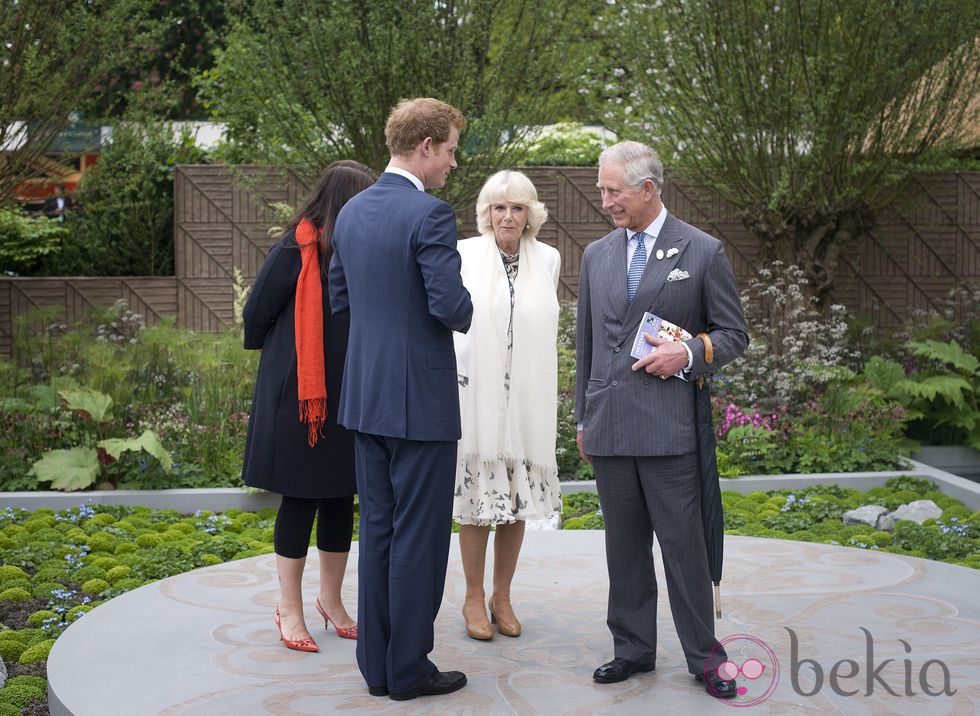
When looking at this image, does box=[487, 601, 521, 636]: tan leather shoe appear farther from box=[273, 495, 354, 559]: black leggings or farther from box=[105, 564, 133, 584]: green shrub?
box=[105, 564, 133, 584]: green shrub

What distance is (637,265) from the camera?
403cm

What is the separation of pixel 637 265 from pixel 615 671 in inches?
57.3

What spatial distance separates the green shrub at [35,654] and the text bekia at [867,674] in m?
3.01

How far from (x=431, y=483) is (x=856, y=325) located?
9026mm

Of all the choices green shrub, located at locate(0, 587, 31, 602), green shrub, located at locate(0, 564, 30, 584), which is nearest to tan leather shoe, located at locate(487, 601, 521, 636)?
green shrub, located at locate(0, 587, 31, 602)

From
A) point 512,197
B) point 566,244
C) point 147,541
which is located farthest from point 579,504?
point 566,244

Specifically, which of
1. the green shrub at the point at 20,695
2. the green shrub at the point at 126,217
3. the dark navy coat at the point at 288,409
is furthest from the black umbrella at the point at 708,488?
the green shrub at the point at 126,217

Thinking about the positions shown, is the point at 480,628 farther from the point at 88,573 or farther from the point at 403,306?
the point at 88,573

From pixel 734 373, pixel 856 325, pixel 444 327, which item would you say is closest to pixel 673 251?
pixel 444 327

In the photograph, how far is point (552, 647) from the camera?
4449 millimetres

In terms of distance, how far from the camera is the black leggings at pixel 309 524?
4.40 m

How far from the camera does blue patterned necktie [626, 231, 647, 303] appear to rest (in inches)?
158

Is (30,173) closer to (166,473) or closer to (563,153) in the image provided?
(166,473)

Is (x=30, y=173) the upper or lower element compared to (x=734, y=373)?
upper
